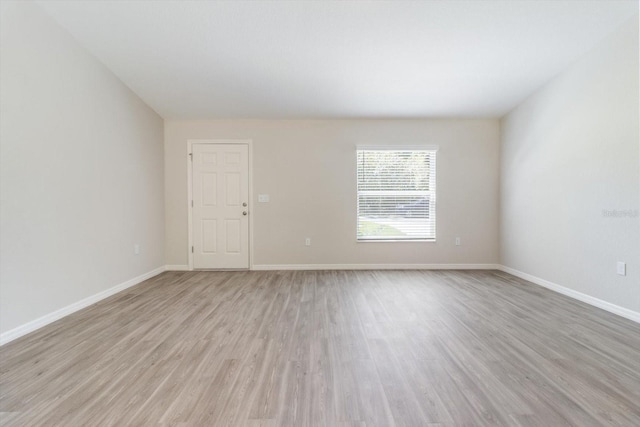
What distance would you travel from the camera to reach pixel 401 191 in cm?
484

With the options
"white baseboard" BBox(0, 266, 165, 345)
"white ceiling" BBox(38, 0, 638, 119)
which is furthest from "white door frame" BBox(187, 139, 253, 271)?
"white baseboard" BBox(0, 266, 165, 345)

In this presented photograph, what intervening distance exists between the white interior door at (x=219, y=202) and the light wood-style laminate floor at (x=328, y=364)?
154 cm

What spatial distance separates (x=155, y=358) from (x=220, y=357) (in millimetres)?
450

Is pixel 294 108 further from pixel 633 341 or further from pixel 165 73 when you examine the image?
pixel 633 341

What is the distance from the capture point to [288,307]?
3014 mm

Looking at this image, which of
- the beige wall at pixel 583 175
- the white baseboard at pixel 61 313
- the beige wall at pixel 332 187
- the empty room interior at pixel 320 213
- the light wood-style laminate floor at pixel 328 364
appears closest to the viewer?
the light wood-style laminate floor at pixel 328 364

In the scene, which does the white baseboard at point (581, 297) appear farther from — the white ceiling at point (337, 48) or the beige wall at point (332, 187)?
the white ceiling at point (337, 48)

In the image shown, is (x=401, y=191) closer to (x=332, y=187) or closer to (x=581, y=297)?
(x=332, y=187)

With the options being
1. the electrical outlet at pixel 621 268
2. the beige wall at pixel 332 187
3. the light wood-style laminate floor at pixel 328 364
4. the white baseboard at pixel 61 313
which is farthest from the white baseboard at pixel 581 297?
the white baseboard at pixel 61 313

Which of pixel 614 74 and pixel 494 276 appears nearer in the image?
pixel 614 74

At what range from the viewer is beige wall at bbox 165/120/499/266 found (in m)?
4.78

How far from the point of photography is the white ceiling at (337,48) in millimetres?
2691

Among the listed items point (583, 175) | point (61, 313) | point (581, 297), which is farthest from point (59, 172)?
point (581, 297)

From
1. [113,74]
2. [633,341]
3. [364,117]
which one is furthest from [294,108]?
[633,341]
